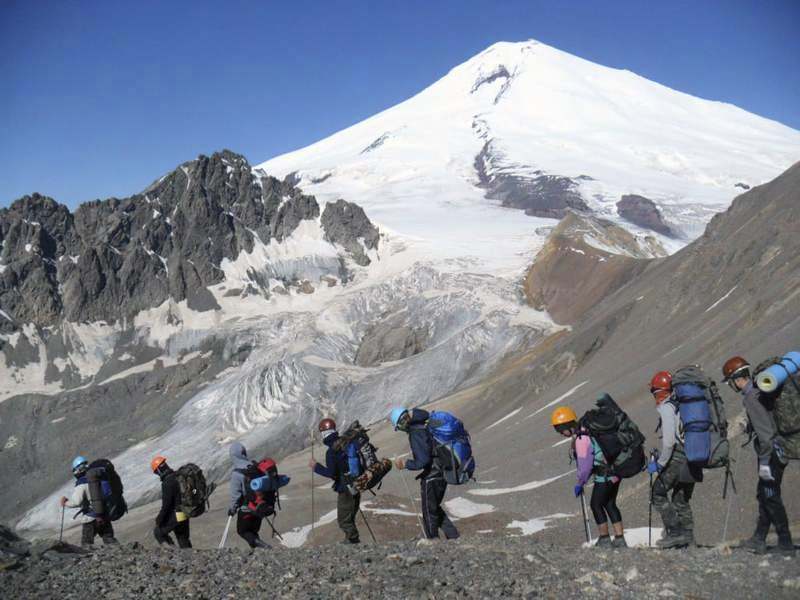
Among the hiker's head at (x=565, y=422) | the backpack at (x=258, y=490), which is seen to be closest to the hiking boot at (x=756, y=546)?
the hiker's head at (x=565, y=422)

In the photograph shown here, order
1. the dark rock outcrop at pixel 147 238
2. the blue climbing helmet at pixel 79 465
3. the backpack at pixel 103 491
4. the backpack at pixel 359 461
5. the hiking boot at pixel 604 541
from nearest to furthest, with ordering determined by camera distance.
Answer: the hiking boot at pixel 604 541, the backpack at pixel 359 461, the backpack at pixel 103 491, the blue climbing helmet at pixel 79 465, the dark rock outcrop at pixel 147 238

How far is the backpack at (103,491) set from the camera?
12977mm

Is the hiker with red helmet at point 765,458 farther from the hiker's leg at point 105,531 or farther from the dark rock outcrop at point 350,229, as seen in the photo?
the dark rock outcrop at point 350,229

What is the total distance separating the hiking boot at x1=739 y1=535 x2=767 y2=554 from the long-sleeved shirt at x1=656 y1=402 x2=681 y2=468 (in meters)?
1.28

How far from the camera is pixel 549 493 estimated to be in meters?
24.7

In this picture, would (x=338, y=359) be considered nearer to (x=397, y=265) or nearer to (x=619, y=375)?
(x=397, y=265)

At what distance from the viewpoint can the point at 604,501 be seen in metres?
11.0

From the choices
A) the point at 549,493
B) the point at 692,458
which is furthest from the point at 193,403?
the point at 692,458

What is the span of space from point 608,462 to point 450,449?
203 centimetres

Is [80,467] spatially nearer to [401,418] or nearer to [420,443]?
[401,418]

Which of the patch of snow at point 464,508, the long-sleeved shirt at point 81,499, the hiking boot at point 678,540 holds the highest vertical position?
the long-sleeved shirt at point 81,499

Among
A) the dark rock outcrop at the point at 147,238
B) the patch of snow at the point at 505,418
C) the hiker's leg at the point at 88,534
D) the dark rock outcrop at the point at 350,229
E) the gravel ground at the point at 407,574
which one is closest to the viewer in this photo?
the gravel ground at the point at 407,574

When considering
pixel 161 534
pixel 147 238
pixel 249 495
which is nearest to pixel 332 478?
pixel 249 495

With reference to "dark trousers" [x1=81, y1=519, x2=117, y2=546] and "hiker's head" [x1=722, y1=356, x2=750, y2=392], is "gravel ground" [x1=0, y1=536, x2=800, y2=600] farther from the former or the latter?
"dark trousers" [x1=81, y1=519, x2=117, y2=546]
